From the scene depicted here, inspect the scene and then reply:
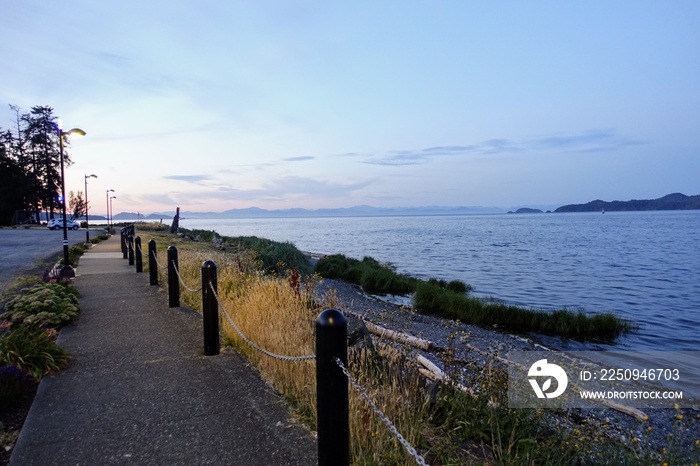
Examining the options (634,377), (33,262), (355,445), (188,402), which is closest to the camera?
(355,445)

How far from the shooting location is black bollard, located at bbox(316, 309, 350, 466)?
2615mm

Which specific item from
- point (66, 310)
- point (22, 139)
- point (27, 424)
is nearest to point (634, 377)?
point (27, 424)

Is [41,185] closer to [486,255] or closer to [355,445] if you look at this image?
[486,255]

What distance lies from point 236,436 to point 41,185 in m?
78.2

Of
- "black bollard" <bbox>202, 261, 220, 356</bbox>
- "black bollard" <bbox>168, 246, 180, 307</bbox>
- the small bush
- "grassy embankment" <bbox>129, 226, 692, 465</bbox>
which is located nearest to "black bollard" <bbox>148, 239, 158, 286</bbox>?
"black bollard" <bbox>168, 246, 180, 307</bbox>

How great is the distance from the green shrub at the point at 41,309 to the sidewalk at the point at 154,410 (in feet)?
1.09

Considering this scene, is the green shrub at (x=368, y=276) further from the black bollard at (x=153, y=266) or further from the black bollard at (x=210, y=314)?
the black bollard at (x=210, y=314)

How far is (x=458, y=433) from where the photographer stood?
3.74 meters

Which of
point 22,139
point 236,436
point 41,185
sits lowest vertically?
point 236,436
